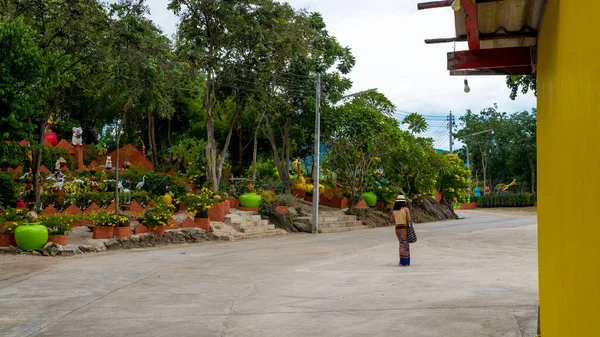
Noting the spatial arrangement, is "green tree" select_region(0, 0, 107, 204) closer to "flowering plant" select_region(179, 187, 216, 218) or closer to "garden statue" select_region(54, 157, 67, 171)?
"flowering plant" select_region(179, 187, 216, 218)

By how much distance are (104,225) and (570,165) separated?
54.6ft

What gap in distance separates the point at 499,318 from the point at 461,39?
3.45 metres

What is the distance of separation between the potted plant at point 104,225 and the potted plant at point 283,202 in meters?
9.02

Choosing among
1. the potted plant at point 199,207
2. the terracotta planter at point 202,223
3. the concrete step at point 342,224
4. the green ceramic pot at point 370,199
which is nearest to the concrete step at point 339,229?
the concrete step at point 342,224

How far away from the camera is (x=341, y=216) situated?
29375mm

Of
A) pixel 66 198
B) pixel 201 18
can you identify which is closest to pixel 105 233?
pixel 66 198

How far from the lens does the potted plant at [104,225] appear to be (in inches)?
723

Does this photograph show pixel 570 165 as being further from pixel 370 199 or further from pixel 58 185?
pixel 370 199

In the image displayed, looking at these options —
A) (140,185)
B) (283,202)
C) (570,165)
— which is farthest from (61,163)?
(570,165)

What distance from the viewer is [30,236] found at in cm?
1616

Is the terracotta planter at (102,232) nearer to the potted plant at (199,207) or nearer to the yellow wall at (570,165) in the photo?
the potted plant at (199,207)

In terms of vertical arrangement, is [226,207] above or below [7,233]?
above

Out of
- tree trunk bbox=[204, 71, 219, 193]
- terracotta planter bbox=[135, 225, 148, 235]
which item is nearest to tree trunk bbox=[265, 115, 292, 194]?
tree trunk bbox=[204, 71, 219, 193]

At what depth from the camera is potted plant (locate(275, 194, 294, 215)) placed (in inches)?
1053
